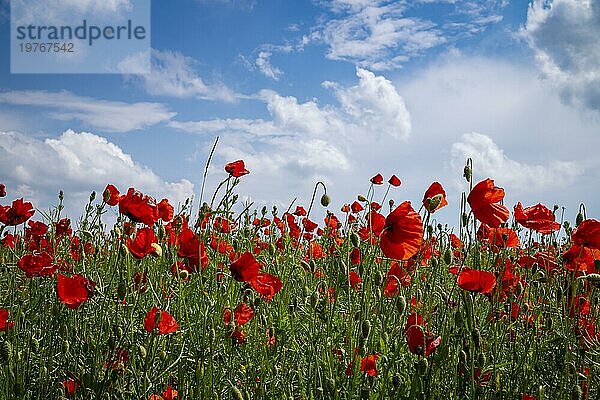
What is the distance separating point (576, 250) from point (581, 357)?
0.39 meters

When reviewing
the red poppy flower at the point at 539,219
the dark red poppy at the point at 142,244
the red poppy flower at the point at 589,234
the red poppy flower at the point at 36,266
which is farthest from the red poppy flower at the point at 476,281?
the red poppy flower at the point at 36,266

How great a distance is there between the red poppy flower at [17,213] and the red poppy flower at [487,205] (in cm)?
250

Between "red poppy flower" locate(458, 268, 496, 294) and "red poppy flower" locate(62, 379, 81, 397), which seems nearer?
"red poppy flower" locate(458, 268, 496, 294)

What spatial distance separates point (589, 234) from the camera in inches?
83.1

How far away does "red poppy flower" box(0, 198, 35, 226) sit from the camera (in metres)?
3.45

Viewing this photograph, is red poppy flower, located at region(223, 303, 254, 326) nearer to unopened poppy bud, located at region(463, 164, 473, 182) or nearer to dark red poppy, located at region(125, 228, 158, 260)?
dark red poppy, located at region(125, 228, 158, 260)

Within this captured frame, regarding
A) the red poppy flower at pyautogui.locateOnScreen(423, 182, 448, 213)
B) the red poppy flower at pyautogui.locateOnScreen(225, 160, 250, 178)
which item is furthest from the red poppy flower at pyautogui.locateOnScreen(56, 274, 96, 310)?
the red poppy flower at pyautogui.locateOnScreen(423, 182, 448, 213)

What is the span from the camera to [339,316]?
119 inches

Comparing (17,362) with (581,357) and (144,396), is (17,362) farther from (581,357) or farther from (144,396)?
(581,357)

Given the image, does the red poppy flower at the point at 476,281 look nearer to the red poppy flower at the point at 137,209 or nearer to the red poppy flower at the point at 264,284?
the red poppy flower at the point at 264,284

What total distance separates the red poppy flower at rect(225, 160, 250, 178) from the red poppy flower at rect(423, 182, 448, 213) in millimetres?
935

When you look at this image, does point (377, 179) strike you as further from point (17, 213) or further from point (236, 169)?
point (17, 213)

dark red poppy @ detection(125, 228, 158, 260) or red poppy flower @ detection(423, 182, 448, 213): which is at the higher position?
red poppy flower @ detection(423, 182, 448, 213)

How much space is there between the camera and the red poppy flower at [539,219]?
7.63ft
